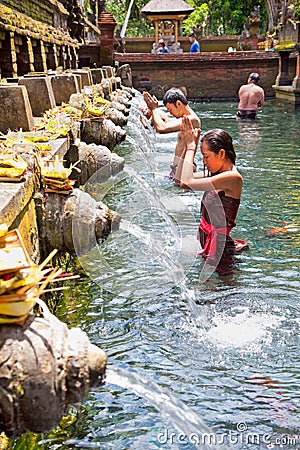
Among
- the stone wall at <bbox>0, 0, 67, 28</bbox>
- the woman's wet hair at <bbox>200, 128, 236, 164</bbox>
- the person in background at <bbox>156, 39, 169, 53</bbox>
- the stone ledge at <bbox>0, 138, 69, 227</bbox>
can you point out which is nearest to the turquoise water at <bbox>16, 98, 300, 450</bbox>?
the stone ledge at <bbox>0, 138, 69, 227</bbox>

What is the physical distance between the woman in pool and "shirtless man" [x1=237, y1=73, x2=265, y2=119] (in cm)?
1140

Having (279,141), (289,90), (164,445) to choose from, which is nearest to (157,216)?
(164,445)

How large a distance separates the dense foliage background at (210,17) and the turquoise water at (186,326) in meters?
34.8

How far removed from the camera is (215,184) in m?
4.74

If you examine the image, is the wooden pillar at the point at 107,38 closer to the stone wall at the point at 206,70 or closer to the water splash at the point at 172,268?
the stone wall at the point at 206,70

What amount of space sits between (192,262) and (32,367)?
3510 millimetres

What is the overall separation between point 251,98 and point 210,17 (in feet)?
109

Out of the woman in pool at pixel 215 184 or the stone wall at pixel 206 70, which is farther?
the stone wall at pixel 206 70

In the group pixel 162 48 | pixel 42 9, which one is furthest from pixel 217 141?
pixel 162 48

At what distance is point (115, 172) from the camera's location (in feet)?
18.0

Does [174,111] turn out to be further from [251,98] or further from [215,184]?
[251,98]

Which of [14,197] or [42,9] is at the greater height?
[42,9]

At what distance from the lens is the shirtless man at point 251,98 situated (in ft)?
52.2

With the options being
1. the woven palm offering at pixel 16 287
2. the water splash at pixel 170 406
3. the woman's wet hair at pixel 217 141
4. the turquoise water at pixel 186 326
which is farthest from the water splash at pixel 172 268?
the woven palm offering at pixel 16 287
